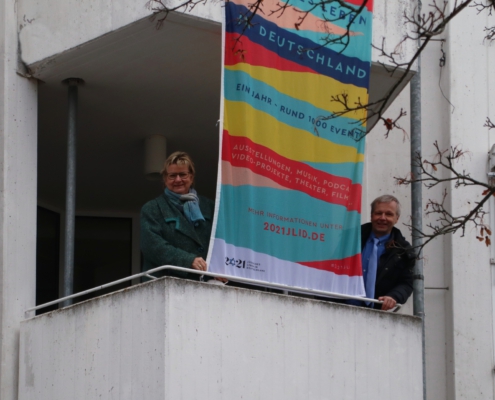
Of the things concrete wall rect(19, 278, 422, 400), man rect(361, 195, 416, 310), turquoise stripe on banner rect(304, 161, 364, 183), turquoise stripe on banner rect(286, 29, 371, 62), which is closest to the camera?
concrete wall rect(19, 278, 422, 400)

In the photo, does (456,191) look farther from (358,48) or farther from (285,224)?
(285,224)

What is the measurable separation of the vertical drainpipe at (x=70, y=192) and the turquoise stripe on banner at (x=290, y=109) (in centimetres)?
181

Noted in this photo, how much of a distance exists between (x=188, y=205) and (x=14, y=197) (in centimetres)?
181

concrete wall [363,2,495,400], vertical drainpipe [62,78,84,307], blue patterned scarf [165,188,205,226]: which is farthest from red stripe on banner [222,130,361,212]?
concrete wall [363,2,495,400]

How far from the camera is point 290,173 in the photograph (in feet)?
30.6

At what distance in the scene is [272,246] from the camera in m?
9.06

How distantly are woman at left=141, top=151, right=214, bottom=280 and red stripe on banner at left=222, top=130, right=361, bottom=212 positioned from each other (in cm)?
41

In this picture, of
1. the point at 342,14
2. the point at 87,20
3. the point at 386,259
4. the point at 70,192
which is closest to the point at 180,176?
the point at 70,192

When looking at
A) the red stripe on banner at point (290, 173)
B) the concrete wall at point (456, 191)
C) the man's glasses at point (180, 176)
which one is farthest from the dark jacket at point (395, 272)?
the concrete wall at point (456, 191)

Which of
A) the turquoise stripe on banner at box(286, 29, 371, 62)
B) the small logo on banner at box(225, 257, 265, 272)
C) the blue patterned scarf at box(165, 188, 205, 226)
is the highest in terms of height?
the turquoise stripe on banner at box(286, 29, 371, 62)

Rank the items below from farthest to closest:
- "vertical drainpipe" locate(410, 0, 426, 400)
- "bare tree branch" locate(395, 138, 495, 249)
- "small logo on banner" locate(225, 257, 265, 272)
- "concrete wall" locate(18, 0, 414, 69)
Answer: "vertical drainpipe" locate(410, 0, 426, 400) < "concrete wall" locate(18, 0, 414, 69) < "small logo on banner" locate(225, 257, 265, 272) < "bare tree branch" locate(395, 138, 495, 249)

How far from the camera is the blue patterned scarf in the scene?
355 inches

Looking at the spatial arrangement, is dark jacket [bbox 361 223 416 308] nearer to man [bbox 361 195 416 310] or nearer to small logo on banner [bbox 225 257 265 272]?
man [bbox 361 195 416 310]

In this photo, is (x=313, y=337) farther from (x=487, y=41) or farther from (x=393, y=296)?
(x=487, y=41)
